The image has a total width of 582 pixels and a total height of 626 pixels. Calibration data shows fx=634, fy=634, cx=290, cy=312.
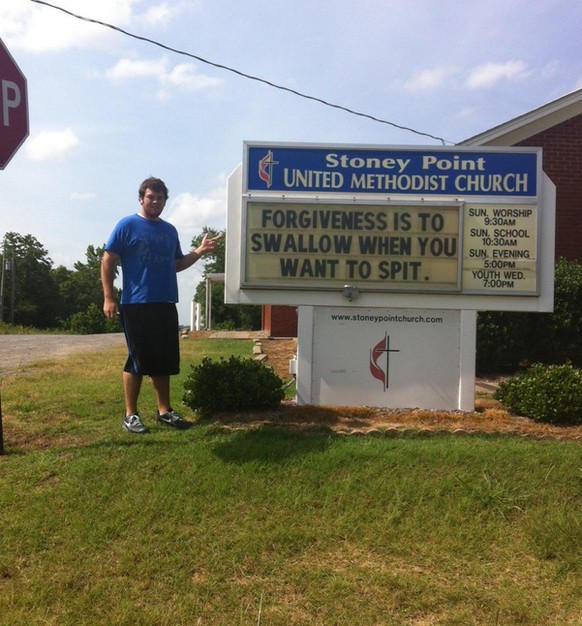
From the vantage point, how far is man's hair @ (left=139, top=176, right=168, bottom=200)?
204 inches

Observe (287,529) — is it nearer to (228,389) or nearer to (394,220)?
(228,389)

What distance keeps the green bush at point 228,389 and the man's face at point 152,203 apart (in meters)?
1.49

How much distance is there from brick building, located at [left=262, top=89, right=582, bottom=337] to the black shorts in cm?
842

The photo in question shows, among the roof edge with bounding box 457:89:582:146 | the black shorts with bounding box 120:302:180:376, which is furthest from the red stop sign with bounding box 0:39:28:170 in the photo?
the roof edge with bounding box 457:89:582:146

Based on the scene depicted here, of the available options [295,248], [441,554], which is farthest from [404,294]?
[441,554]

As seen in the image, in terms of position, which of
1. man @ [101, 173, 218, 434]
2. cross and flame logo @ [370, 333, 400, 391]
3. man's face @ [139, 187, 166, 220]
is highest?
man's face @ [139, 187, 166, 220]

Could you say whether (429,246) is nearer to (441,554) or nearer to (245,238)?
(245,238)

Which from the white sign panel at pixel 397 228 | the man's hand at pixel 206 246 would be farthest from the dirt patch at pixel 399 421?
the man's hand at pixel 206 246

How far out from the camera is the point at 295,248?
605 centimetres

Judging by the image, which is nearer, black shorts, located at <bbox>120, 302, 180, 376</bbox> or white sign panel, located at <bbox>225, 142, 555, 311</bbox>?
black shorts, located at <bbox>120, 302, 180, 376</bbox>

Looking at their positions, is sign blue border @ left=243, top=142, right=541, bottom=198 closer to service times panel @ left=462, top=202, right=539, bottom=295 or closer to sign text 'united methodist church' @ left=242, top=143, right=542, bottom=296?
sign text 'united methodist church' @ left=242, top=143, right=542, bottom=296

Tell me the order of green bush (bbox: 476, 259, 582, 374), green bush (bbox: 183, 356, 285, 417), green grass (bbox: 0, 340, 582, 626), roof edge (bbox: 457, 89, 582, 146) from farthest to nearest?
roof edge (bbox: 457, 89, 582, 146) < green bush (bbox: 476, 259, 582, 374) < green bush (bbox: 183, 356, 285, 417) < green grass (bbox: 0, 340, 582, 626)

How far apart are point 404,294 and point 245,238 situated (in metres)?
1.61

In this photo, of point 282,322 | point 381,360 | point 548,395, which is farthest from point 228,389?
point 282,322
